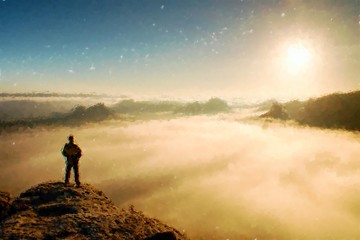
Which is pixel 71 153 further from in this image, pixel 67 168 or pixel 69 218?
pixel 69 218

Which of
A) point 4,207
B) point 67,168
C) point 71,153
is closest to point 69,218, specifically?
point 4,207

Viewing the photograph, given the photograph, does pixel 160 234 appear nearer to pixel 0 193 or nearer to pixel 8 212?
pixel 8 212

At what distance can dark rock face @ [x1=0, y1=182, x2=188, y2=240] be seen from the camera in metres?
16.0

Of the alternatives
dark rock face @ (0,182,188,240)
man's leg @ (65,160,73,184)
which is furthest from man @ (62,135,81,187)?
dark rock face @ (0,182,188,240)

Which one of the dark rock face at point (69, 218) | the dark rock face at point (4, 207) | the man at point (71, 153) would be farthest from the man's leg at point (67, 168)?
the dark rock face at point (4, 207)

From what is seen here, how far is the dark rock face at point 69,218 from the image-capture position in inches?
629

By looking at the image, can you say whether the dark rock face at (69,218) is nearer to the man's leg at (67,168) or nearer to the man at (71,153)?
the man's leg at (67,168)

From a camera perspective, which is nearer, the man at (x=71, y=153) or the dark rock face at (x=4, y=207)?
the dark rock face at (x=4, y=207)

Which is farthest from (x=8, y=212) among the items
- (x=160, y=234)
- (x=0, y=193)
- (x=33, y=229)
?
(x=160, y=234)

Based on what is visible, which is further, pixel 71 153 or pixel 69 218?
pixel 71 153

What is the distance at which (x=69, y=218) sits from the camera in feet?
57.1

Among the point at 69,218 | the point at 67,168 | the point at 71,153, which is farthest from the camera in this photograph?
the point at 67,168

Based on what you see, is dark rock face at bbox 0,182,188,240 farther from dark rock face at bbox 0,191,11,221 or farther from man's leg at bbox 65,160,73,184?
man's leg at bbox 65,160,73,184

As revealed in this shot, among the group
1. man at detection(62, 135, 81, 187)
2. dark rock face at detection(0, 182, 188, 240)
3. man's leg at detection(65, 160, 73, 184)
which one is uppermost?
man at detection(62, 135, 81, 187)
